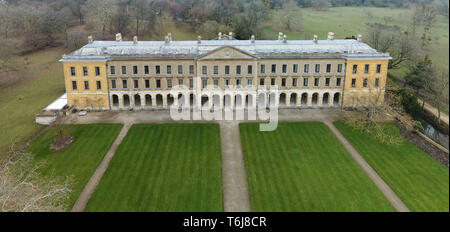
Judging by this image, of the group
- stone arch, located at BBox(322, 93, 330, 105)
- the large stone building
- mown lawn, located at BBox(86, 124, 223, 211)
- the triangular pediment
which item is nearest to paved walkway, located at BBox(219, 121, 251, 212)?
mown lawn, located at BBox(86, 124, 223, 211)

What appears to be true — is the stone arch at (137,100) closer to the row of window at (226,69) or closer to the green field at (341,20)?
the row of window at (226,69)

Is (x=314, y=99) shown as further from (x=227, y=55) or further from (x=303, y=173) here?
(x=303, y=173)

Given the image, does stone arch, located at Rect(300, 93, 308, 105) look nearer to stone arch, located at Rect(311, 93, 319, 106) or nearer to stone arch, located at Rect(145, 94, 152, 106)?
stone arch, located at Rect(311, 93, 319, 106)

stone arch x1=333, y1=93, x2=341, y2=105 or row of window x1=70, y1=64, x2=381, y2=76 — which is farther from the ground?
row of window x1=70, y1=64, x2=381, y2=76

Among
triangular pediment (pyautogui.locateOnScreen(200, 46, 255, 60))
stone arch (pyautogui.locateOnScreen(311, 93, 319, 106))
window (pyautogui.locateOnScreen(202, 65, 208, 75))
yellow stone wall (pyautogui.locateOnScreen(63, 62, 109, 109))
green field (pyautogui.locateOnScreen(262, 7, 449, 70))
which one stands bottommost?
stone arch (pyautogui.locateOnScreen(311, 93, 319, 106))

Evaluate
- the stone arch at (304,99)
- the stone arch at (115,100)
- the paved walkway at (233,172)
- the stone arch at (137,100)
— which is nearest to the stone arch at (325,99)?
the stone arch at (304,99)

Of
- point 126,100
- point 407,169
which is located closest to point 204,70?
point 126,100
